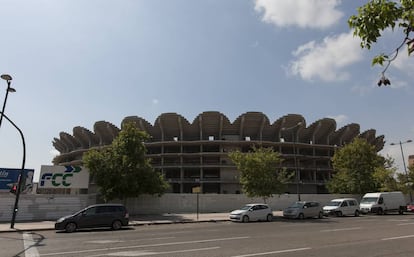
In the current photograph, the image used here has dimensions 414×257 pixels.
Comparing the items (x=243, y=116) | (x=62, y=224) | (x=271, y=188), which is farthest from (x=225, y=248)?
(x=243, y=116)

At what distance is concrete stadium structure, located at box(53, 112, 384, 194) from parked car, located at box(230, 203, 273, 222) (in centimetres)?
3774

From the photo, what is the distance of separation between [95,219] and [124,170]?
964 centimetres

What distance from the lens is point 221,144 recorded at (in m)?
70.4

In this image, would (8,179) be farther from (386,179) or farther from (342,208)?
(386,179)

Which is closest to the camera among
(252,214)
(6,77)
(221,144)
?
(6,77)

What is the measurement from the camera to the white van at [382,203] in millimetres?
36688

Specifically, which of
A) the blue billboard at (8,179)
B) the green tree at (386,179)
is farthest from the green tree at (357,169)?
the blue billboard at (8,179)

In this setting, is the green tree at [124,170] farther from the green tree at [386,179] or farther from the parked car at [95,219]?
the green tree at [386,179]

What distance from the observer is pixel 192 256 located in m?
9.80

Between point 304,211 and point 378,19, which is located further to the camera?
point 304,211

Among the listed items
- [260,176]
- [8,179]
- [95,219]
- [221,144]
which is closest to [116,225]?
[95,219]

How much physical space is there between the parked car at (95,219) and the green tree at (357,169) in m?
35.6

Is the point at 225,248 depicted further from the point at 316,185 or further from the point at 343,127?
the point at 343,127

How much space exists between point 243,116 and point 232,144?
5935 millimetres
